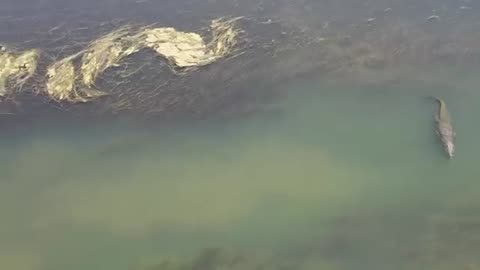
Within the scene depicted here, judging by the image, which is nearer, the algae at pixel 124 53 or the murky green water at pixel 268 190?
the murky green water at pixel 268 190

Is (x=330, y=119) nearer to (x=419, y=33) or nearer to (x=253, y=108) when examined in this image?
(x=253, y=108)

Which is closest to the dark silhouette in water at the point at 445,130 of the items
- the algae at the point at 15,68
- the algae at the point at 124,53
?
the algae at the point at 124,53

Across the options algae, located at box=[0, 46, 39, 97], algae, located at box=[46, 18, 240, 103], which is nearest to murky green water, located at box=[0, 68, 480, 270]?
algae, located at box=[46, 18, 240, 103]

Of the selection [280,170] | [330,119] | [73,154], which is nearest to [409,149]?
[330,119]

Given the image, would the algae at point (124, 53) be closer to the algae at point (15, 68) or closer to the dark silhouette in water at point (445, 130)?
the algae at point (15, 68)

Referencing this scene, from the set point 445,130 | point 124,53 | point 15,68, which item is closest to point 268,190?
point 445,130
